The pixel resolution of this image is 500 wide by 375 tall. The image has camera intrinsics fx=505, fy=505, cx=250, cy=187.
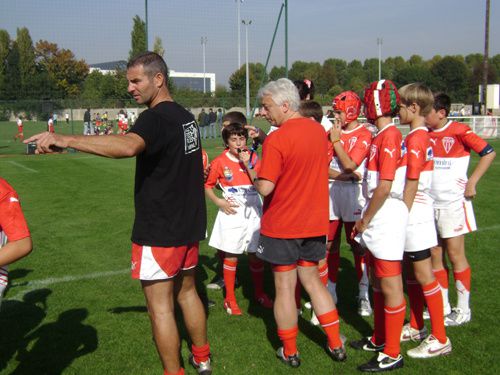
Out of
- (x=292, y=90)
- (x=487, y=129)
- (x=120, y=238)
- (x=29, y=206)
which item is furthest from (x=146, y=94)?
(x=487, y=129)

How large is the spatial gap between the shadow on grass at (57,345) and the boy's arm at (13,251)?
1.61m

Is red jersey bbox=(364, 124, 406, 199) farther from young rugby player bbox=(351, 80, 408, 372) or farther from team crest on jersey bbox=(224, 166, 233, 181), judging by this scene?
team crest on jersey bbox=(224, 166, 233, 181)

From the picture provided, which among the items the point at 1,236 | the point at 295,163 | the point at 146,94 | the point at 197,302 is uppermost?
the point at 146,94

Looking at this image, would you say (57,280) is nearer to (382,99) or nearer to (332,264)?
(332,264)

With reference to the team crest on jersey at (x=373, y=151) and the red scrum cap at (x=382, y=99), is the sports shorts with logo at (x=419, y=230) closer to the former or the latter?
the team crest on jersey at (x=373, y=151)

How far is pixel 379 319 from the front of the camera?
400 centimetres

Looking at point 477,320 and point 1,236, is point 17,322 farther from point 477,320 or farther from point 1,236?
point 477,320

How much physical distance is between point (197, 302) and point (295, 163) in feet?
4.08

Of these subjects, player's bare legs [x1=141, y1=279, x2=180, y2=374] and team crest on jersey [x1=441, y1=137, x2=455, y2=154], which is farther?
team crest on jersey [x1=441, y1=137, x2=455, y2=154]

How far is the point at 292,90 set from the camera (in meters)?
3.61

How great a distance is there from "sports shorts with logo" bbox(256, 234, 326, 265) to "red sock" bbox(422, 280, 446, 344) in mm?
875

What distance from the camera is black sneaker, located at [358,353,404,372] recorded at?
12.1 ft

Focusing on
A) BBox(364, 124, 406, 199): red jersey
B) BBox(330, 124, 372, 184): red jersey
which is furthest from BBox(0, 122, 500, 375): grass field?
BBox(330, 124, 372, 184): red jersey

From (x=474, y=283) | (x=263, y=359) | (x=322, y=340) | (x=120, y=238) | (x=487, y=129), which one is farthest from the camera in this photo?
(x=487, y=129)
